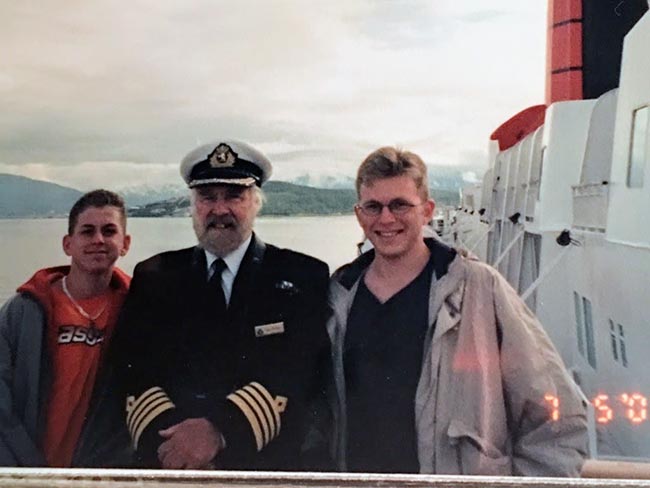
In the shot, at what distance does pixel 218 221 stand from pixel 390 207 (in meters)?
0.34

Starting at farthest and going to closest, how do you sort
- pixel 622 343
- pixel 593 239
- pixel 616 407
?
pixel 593 239, pixel 622 343, pixel 616 407

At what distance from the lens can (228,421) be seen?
56.3 inches

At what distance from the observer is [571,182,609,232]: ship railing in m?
2.20

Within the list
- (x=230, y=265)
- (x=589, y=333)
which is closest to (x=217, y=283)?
(x=230, y=265)

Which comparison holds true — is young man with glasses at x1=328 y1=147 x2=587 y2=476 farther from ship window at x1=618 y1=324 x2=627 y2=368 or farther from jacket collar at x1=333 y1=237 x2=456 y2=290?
ship window at x1=618 y1=324 x2=627 y2=368

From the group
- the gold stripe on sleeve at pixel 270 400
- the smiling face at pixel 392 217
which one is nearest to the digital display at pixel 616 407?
the smiling face at pixel 392 217

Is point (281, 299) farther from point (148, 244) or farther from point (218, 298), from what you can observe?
point (148, 244)

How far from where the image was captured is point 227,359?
56.4 inches

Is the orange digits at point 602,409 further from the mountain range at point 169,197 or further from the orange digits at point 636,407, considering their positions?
the mountain range at point 169,197

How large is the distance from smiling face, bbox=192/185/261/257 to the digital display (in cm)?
69

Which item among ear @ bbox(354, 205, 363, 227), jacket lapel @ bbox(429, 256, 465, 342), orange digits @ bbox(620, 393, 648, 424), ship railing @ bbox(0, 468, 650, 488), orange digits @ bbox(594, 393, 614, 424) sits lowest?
ship railing @ bbox(0, 468, 650, 488)

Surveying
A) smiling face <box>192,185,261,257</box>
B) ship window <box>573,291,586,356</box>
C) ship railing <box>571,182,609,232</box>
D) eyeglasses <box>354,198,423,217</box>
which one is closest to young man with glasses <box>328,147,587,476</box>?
eyeglasses <box>354,198,423,217</box>

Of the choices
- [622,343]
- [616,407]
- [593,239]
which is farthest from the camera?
[593,239]

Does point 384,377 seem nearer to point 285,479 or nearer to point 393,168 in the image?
point 285,479
